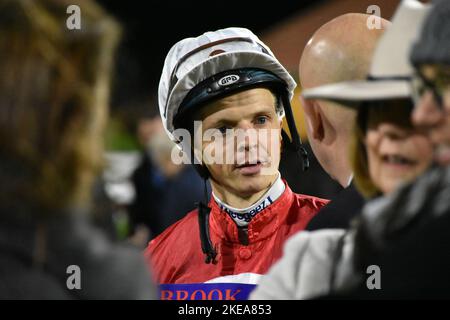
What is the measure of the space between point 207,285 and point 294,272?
1.07 feet

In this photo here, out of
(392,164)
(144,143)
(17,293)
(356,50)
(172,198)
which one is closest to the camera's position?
(17,293)

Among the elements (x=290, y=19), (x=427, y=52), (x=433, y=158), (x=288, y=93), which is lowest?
(x=433, y=158)

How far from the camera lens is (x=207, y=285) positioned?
1551 millimetres

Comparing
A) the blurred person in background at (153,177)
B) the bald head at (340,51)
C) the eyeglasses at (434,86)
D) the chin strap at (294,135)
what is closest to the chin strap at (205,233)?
the chin strap at (294,135)

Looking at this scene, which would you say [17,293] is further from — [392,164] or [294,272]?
[392,164]

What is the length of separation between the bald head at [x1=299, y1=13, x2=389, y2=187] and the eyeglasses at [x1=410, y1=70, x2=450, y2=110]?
8.8 inches

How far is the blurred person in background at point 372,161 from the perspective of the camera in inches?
48.0

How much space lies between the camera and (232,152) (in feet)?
5.09

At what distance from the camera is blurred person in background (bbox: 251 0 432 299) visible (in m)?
1.22

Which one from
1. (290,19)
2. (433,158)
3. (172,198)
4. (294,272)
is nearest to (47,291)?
(294,272)

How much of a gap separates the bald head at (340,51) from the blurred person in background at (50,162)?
49cm
